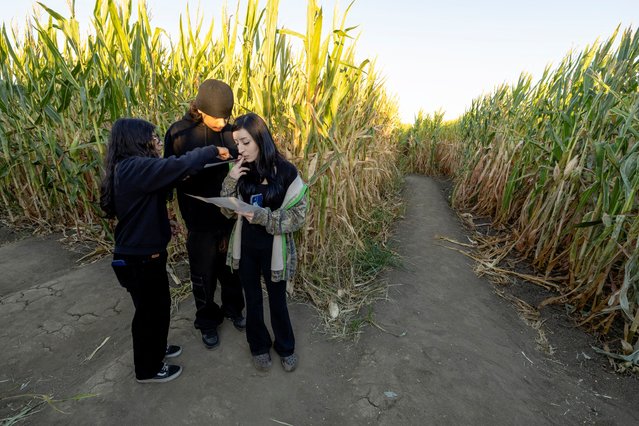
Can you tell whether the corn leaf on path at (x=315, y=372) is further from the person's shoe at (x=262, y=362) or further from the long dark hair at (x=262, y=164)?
the long dark hair at (x=262, y=164)

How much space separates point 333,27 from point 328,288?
1985 millimetres

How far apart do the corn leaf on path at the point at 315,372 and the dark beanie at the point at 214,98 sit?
145cm

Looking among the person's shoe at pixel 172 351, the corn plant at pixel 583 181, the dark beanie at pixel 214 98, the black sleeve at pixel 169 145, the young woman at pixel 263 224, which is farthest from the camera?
the corn plant at pixel 583 181

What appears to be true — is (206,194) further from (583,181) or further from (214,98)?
(583,181)

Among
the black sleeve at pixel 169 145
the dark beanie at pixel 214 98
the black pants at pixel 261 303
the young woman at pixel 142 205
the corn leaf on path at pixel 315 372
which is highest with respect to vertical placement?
the dark beanie at pixel 214 98

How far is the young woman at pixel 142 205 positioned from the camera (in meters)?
1.47

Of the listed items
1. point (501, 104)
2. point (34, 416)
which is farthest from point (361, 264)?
point (501, 104)

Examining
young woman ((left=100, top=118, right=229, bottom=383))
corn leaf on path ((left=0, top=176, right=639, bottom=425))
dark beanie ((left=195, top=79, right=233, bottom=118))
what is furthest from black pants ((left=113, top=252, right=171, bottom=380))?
dark beanie ((left=195, top=79, right=233, bottom=118))

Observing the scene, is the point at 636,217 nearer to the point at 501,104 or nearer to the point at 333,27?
the point at 333,27

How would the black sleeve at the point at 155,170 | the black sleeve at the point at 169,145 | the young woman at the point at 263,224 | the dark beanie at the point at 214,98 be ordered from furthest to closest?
the black sleeve at the point at 169,145 → the dark beanie at the point at 214,98 → the young woman at the point at 263,224 → the black sleeve at the point at 155,170

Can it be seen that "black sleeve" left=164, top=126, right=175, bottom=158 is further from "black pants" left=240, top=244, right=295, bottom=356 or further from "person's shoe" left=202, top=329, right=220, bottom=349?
"person's shoe" left=202, top=329, right=220, bottom=349

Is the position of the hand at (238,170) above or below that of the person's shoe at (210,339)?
above

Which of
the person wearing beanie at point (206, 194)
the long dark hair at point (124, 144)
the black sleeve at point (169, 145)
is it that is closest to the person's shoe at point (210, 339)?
the person wearing beanie at point (206, 194)

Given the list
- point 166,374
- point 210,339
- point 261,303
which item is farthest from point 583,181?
point 166,374
